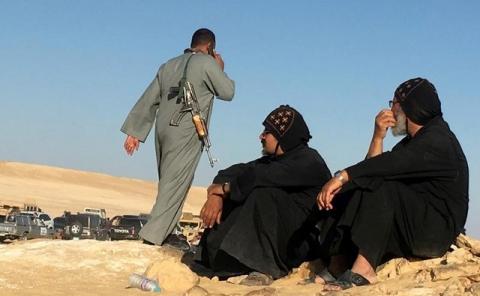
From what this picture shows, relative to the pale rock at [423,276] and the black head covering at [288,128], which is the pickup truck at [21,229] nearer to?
the black head covering at [288,128]

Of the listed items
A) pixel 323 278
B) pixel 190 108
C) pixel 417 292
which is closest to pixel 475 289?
pixel 417 292

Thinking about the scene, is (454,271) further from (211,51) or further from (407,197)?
(211,51)

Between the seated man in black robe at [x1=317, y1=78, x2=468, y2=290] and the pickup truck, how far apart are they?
26.9 m

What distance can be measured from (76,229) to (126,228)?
320cm

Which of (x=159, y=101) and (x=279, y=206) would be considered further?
(x=159, y=101)

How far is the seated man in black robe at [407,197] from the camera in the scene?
4.23 meters

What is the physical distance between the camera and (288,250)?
4941 mm

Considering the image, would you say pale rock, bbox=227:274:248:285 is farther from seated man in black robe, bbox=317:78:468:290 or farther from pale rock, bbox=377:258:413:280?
pale rock, bbox=377:258:413:280

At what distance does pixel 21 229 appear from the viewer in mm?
30078

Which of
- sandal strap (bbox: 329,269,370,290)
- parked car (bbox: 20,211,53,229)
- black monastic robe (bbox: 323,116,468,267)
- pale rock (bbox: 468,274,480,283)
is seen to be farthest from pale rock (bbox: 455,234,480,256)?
parked car (bbox: 20,211,53,229)

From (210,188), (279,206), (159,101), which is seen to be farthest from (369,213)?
(159,101)

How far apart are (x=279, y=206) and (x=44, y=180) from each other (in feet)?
232

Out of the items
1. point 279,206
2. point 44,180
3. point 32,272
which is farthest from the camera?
point 44,180

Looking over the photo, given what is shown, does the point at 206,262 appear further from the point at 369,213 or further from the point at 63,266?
the point at 369,213
